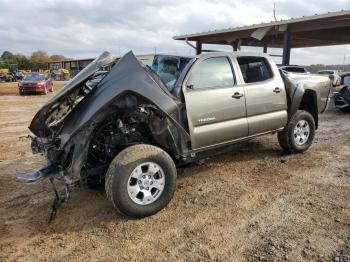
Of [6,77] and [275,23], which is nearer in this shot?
[275,23]

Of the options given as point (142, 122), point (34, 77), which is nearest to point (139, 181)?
point (142, 122)

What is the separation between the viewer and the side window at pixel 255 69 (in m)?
5.71

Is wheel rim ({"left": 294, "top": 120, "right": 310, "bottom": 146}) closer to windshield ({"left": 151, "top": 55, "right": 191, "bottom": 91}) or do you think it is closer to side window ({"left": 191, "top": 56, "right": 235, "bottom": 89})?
side window ({"left": 191, "top": 56, "right": 235, "bottom": 89})

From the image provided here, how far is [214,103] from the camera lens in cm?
496

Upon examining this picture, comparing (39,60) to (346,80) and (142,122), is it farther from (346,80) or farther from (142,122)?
(142,122)

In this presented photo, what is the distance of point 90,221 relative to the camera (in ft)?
13.8

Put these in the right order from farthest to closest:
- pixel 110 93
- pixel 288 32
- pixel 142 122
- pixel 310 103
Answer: pixel 288 32
pixel 310 103
pixel 142 122
pixel 110 93

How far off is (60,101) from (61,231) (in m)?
1.53

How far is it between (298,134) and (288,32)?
40.9 ft

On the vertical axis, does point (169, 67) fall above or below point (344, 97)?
above

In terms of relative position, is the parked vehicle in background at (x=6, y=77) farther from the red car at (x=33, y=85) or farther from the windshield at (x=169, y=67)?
the windshield at (x=169, y=67)

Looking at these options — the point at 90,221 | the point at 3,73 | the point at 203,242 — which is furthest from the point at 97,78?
the point at 3,73

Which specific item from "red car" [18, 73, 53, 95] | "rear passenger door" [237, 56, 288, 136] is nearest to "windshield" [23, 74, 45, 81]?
"red car" [18, 73, 53, 95]

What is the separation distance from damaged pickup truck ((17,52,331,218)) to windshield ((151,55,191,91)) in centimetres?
2
